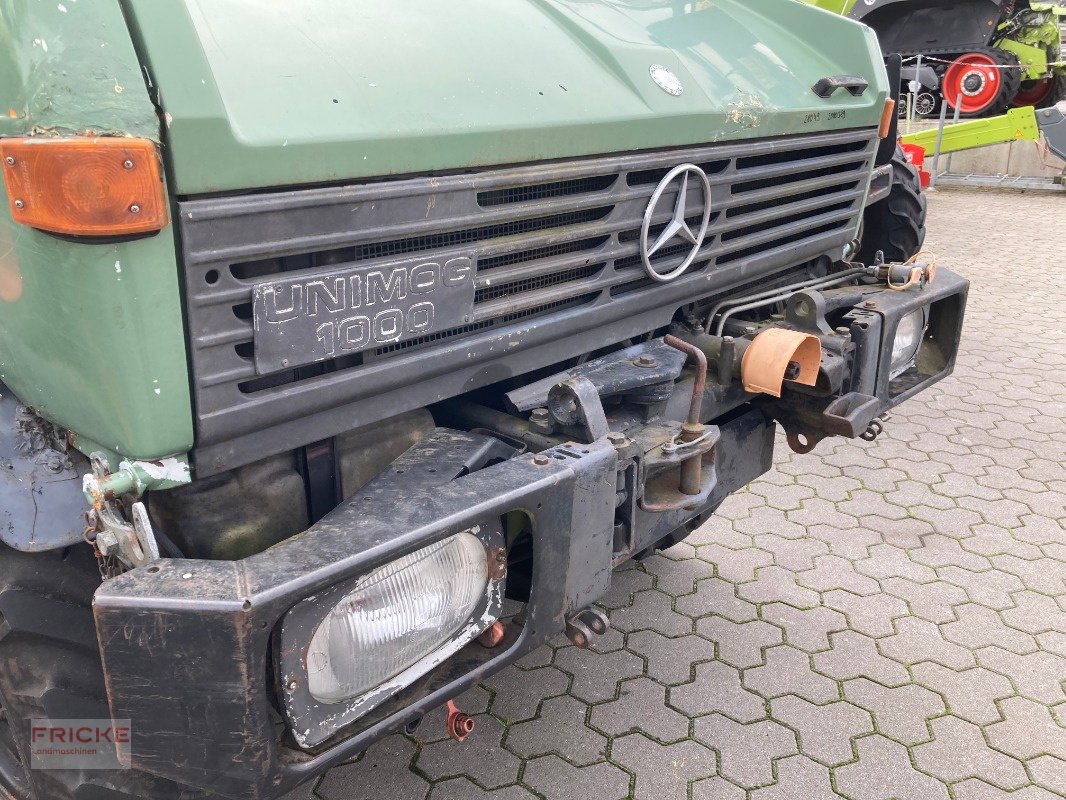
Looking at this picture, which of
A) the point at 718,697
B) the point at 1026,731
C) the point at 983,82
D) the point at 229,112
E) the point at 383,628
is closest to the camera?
the point at 229,112

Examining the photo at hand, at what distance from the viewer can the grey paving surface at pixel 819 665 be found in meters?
2.31

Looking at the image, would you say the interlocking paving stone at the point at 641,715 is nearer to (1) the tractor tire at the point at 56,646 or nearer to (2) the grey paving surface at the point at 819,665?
(2) the grey paving surface at the point at 819,665

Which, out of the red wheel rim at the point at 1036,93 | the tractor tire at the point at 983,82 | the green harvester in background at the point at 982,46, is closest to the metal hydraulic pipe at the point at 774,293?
the green harvester in background at the point at 982,46

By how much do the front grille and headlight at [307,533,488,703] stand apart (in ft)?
1.08

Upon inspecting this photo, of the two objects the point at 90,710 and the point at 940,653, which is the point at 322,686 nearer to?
the point at 90,710

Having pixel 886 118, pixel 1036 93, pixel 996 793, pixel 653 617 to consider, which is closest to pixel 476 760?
pixel 653 617

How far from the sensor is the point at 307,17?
1.60 m

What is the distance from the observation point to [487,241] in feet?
5.84

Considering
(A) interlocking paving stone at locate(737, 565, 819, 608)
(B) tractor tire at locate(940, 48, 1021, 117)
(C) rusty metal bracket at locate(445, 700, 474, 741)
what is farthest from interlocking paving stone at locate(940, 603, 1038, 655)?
(B) tractor tire at locate(940, 48, 1021, 117)

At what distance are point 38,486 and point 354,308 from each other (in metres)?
0.62

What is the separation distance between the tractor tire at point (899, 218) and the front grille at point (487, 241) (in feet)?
3.45

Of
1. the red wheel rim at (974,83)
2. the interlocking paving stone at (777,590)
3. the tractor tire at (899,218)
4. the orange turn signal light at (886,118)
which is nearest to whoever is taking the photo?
Answer: the orange turn signal light at (886,118)

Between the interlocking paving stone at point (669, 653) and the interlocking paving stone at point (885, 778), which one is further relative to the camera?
the interlocking paving stone at point (669, 653)

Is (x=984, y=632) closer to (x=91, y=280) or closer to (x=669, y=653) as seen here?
(x=669, y=653)
